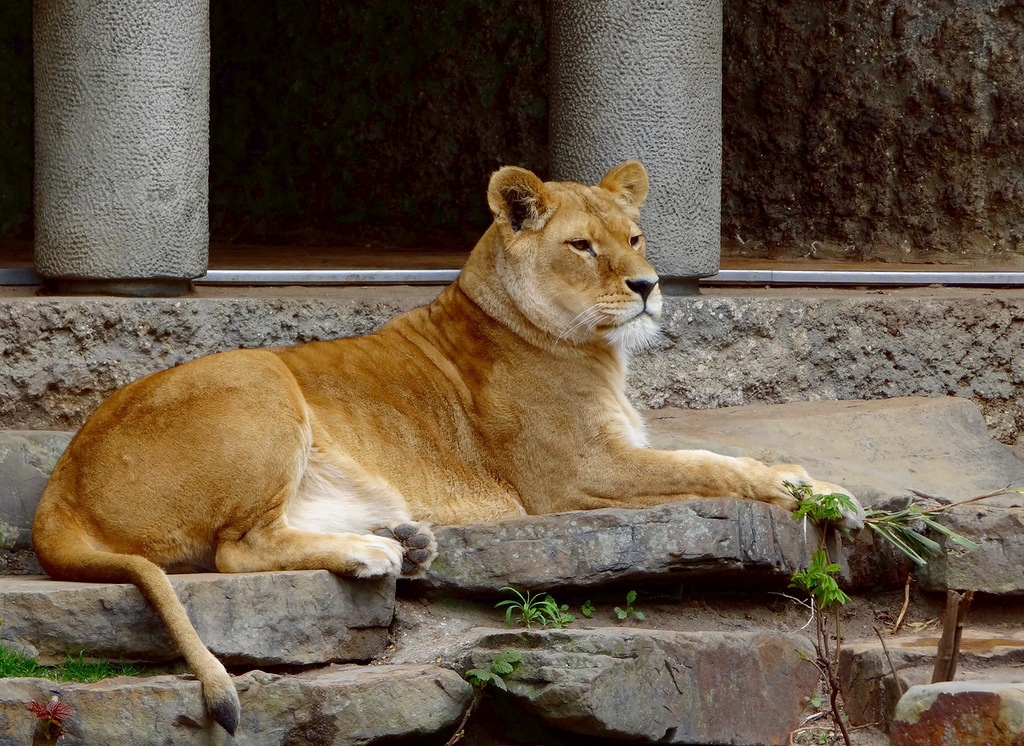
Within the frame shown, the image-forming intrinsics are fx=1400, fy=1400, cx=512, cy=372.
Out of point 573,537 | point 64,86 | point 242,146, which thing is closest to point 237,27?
point 242,146

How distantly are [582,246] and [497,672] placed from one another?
5.26 feet

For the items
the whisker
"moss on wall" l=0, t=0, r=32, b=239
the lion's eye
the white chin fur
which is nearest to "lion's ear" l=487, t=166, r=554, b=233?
the lion's eye

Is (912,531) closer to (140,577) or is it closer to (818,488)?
(818,488)

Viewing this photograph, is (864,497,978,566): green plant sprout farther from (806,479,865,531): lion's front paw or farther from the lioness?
the lioness

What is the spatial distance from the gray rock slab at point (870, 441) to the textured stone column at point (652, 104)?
2.51 ft

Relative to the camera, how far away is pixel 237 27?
991 cm

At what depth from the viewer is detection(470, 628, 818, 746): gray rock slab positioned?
12.8 ft

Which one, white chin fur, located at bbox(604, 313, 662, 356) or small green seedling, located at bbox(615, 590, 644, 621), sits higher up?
white chin fur, located at bbox(604, 313, 662, 356)

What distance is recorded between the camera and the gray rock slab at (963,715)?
3334 millimetres

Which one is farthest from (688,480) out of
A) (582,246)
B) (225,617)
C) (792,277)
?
(792,277)

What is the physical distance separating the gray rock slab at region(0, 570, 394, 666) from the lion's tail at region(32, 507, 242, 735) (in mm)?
50

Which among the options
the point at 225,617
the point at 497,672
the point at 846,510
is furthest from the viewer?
the point at 846,510

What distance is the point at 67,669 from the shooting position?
3.73 metres

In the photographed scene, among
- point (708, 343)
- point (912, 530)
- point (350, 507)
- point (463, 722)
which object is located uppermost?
point (708, 343)
